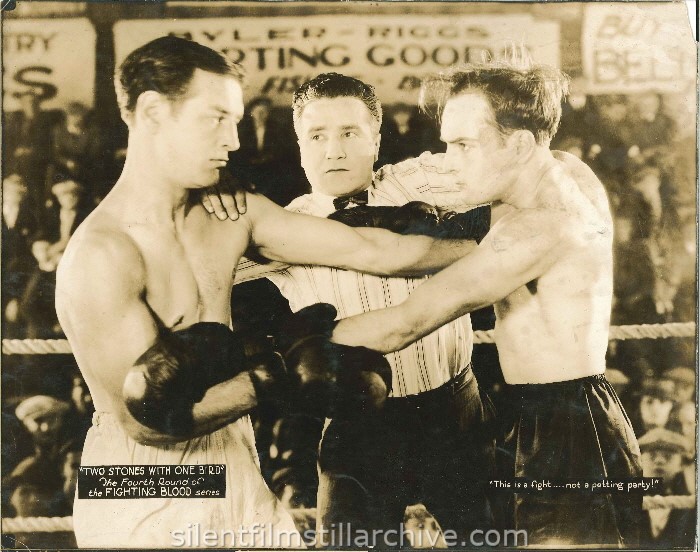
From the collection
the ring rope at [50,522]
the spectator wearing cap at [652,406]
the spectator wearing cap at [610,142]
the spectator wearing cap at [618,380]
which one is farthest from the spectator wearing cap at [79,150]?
the spectator wearing cap at [652,406]

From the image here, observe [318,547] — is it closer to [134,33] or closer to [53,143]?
[53,143]

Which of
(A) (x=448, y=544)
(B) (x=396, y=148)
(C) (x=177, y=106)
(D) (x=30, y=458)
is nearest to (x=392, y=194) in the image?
(B) (x=396, y=148)

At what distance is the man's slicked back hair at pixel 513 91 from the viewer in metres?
2.64

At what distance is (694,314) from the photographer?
273cm

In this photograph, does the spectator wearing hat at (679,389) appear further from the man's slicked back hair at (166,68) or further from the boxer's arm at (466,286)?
the man's slicked back hair at (166,68)

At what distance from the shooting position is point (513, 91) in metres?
2.65

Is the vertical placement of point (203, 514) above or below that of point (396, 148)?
below

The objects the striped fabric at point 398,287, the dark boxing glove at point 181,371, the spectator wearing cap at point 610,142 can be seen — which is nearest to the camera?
the dark boxing glove at point 181,371

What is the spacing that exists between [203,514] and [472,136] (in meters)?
1.63

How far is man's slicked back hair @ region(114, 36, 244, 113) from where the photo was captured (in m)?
2.60

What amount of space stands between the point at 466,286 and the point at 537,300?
0.25 metres

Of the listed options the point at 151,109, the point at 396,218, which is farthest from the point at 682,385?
the point at 151,109

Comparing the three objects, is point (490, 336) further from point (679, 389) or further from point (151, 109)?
point (151, 109)

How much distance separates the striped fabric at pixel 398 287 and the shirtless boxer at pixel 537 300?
0.04 meters
